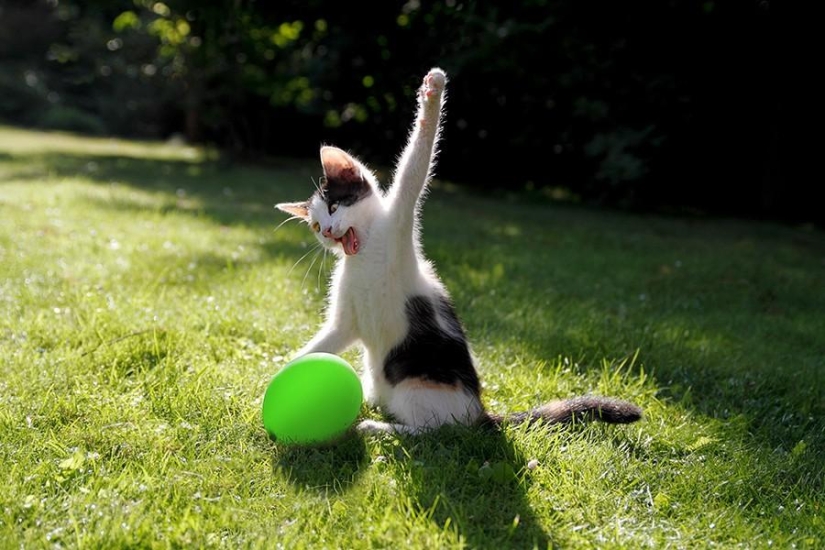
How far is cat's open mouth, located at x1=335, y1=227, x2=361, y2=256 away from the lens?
2783mm

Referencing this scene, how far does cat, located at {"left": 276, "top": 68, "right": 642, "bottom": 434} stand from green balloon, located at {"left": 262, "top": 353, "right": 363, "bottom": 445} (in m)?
0.20

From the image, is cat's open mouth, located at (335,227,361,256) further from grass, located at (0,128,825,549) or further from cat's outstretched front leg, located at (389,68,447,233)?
grass, located at (0,128,825,549)

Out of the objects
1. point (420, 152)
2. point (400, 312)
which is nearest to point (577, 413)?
point (400, 312)

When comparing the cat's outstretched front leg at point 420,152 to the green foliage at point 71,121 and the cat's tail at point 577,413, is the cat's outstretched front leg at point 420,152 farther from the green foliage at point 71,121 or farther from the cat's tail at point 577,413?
the green foliage at point 71,121

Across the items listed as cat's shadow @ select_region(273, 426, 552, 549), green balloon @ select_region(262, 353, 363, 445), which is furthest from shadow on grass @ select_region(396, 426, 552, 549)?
green balloon @ select_region(262, 353, 363, 445)

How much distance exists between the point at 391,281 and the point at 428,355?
31cm

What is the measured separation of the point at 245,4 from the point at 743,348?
9608 millimetres

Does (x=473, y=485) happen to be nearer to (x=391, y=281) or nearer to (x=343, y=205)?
(x=391, y=281)

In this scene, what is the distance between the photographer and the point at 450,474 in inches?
94.3

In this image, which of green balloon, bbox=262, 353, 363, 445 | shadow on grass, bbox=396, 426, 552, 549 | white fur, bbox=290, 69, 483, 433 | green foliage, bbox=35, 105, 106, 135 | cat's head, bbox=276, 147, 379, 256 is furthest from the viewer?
green foliage, bbox=35, 105, 106, 135

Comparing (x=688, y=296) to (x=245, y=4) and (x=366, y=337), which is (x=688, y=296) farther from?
(x=245, y=4)

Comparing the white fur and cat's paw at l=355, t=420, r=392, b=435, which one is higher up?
the white fur

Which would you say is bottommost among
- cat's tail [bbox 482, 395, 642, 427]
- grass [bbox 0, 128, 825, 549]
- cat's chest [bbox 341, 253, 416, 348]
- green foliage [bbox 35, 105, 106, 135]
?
green foliage [bbox 35, 105, 106, 135]

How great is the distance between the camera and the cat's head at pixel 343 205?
2783 millimetres
